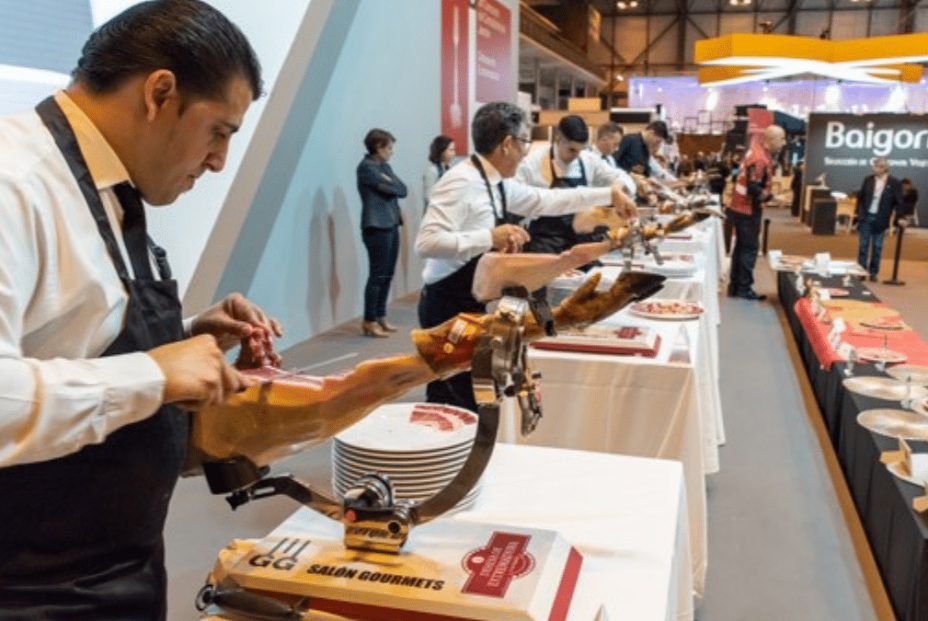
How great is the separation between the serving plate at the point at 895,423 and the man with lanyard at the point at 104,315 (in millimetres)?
2119

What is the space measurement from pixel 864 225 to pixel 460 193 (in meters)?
6.22

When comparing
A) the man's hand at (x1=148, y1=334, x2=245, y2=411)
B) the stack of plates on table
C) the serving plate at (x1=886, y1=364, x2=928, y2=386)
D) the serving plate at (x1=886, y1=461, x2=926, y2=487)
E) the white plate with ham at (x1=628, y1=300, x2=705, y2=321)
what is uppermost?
the man's hand at (x1=148, y1=334, x2=245, y2=411)

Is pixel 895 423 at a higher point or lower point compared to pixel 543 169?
lower

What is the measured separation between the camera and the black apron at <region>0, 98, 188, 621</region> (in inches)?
26.6

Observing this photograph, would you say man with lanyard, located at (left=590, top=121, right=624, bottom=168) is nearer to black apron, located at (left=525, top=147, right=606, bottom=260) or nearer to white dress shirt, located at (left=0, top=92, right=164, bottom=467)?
black apron, located at (left=525, top=147, right=606, bottom=260)

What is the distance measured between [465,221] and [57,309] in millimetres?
1554

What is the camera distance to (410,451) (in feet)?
3.34

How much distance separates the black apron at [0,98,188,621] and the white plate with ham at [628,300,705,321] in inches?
65.2

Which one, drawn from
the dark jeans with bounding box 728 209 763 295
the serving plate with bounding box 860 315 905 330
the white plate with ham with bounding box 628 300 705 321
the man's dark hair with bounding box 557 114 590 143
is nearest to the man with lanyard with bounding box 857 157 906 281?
the dark jeans with bounding box 728 209 763 295

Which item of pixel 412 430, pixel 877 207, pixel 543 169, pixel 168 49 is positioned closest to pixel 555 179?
pixel 543 169

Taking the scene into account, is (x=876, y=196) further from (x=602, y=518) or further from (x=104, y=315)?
(x=104, y=315)

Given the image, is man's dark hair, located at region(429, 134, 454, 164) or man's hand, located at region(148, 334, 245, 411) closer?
man's hand, located at region(148, 334, 245, 411)

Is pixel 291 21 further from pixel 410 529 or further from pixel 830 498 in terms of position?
pixel 410 529

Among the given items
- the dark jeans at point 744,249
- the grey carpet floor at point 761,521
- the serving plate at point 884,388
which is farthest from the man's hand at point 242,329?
the dark jeans at point 744,249
